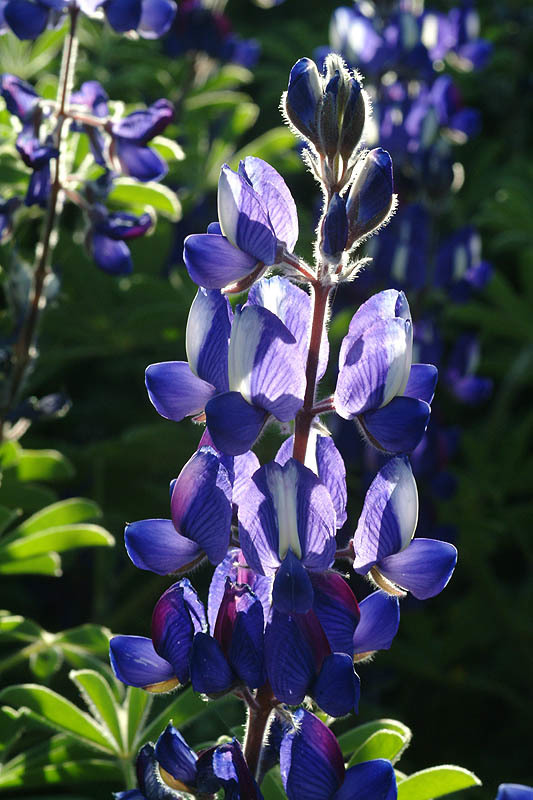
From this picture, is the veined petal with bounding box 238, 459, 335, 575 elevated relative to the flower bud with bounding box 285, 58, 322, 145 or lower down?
lower down

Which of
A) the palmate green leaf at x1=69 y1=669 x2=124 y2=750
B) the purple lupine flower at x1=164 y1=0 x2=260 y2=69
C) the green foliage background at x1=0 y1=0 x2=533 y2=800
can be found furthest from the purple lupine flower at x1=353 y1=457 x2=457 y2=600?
the purple lupine flower at x1=164 y1=0 x2=260 y2=69

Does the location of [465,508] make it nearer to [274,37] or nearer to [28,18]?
[28,18]

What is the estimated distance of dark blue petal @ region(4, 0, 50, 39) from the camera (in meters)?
1.80

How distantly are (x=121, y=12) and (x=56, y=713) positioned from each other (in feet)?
3.72

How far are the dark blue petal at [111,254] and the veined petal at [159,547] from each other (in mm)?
833

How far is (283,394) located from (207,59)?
7.57ft

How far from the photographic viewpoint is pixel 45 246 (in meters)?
1.82

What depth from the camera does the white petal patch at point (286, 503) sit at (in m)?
1.05

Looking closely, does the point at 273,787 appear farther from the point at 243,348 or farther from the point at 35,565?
the point at 35,565

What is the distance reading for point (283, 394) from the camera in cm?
106

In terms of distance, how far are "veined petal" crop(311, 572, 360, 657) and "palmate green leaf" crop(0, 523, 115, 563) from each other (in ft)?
2.39

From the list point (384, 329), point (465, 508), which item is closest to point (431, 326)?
point (465, 508)

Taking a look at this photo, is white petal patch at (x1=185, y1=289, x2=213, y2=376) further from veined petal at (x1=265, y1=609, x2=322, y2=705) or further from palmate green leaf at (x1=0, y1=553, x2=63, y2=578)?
palmate green leaf at (x1=0, y1=553, x2=63, y2=578)

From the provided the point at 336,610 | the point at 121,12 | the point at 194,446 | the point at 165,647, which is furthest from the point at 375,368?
the point at 194,446
